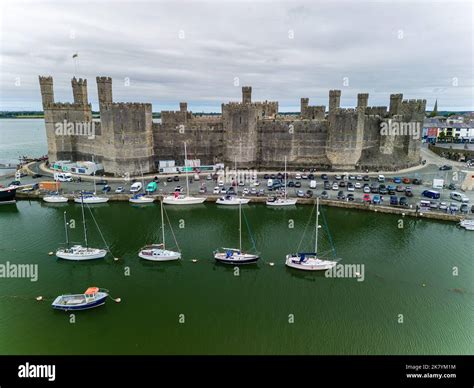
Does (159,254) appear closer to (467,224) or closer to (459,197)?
(467,224)

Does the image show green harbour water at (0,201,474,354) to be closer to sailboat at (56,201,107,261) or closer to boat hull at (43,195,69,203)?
sailboat at (56,201,107,261)

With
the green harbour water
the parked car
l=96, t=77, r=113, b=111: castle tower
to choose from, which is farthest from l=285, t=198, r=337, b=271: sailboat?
l=96, t=77, r=113, b=111: castle tower

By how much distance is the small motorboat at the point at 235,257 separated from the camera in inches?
863

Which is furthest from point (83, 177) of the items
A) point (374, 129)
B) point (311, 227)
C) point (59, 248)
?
point (374, 129)

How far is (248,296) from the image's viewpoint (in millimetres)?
18750

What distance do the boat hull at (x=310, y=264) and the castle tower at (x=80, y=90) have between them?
37.4 meters

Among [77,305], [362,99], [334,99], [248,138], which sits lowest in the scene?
[77,305]

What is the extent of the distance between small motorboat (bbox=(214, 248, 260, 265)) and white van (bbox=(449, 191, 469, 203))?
69.6 feet

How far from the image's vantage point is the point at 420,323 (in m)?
16.6

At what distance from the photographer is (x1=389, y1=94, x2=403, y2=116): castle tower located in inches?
1761

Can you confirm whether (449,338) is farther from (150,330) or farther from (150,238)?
(150,238)

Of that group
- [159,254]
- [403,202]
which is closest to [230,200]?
[159,254]

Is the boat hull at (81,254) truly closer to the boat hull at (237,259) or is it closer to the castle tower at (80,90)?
the boat hull at (237,259)

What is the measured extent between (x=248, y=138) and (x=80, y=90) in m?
23.3
